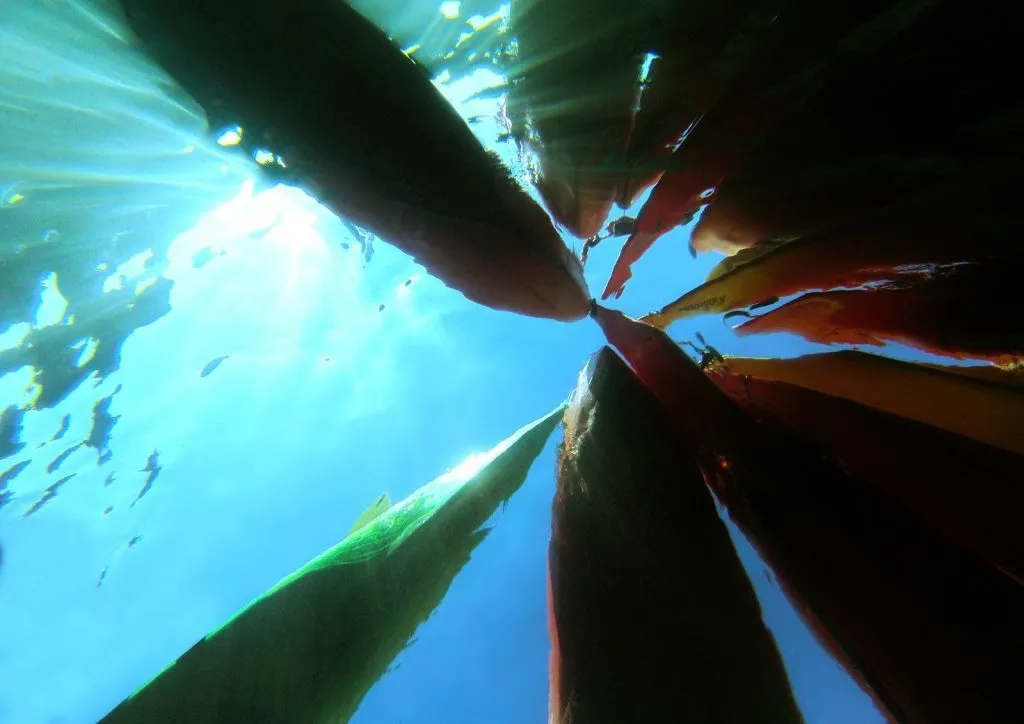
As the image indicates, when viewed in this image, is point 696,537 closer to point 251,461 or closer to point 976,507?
point 976,507

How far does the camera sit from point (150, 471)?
7340 millimetres

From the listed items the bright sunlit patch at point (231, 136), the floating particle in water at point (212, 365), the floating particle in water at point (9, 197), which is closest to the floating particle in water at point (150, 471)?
the floating particle in water at point (212, 365)

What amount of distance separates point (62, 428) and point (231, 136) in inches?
263

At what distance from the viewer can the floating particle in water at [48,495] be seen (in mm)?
7113

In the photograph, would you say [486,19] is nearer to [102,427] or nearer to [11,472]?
[102,427]

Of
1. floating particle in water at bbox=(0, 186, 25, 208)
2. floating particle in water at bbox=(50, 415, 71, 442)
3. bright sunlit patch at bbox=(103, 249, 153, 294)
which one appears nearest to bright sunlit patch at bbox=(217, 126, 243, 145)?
floating particle in water at bbox=(0, 186, 25, 208)

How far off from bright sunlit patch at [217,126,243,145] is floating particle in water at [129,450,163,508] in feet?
22.5

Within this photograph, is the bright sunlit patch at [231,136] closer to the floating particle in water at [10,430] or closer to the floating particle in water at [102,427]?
the floating particle in water at [102,427]

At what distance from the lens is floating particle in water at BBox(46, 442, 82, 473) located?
6.68 m

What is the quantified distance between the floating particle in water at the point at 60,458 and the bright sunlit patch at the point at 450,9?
774 cm

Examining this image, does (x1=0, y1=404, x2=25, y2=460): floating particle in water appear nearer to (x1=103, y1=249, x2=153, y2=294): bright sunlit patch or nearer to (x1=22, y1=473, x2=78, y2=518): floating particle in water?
(x1=22, y1=473, x2=78, y2=518): floating particle in water

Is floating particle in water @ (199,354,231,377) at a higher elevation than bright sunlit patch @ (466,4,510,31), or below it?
higher

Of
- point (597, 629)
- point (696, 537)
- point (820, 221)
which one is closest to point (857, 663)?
point (696, 537)

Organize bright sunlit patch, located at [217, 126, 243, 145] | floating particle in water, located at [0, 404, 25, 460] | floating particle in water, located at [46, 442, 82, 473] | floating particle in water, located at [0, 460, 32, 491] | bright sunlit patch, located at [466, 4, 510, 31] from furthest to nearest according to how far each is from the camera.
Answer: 1. floating particle in water, located at [46, 442, 82, 473]
2. floating particle in water, located at [0, 460, 32, 491]
3. floating particle in water, located at [0, 404, 25, 460]
4. bright sunlit patch, located at [466, 4, 510, 31]
5. bright sunlit patch, located at [217, 126, 243, 145]
